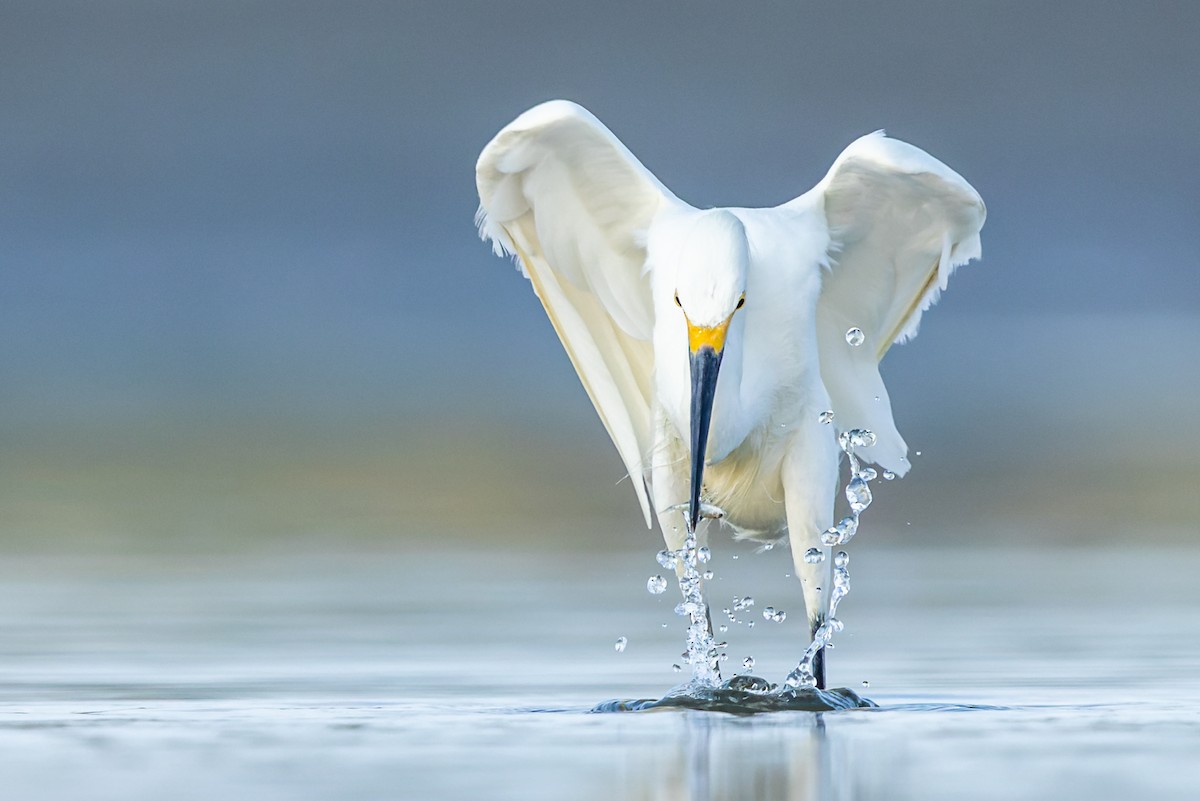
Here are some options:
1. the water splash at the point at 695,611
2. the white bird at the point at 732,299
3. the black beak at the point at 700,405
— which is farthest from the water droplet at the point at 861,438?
the black beak at the point at 700,405

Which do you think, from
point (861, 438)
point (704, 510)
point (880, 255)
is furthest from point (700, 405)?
point (880, 255)

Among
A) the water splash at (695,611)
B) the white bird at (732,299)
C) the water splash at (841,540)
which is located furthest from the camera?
the water splash at (841,540)

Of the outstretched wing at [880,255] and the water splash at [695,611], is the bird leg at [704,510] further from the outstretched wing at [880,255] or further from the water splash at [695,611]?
the outstretched wing at [880,255]

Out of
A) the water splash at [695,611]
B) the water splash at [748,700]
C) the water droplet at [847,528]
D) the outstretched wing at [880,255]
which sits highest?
the outstretched wing at [880,255]

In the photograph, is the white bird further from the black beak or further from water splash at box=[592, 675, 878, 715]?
water splash at box=[592, 675, 878, 715]

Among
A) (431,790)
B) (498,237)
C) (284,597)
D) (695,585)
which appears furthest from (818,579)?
(284,597)

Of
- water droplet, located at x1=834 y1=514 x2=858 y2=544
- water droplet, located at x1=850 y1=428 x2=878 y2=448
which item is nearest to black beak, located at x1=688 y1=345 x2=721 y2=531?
water droplet, located at x1=834 y1=514 x2=858 y2=544
